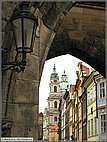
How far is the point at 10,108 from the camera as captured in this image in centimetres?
422

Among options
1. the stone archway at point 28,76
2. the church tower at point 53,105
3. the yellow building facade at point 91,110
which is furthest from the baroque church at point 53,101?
the stone archway at point 28,76

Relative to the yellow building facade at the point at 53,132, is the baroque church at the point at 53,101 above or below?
above

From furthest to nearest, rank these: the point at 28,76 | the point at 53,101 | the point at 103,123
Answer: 1. the point at 53,101
2. the point at 103,123
3. the point at 28,76

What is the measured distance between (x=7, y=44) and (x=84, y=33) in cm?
563

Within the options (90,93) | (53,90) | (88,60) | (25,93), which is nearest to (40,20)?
(25,93)

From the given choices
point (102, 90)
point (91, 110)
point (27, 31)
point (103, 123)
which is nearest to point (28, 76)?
point (27, 31)

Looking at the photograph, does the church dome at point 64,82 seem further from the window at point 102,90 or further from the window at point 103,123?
the window at point 103,123

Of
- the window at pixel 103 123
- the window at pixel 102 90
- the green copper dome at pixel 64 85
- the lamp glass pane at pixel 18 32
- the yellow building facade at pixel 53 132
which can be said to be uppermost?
the green copper dome at pixel 64 85

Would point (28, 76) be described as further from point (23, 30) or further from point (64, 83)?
point (64, 83)

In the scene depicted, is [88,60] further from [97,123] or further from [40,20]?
[97,123]

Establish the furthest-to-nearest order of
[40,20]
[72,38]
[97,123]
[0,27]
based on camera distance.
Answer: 1. [97,123]
2. [72,38]
3. [40,20]
4. [0,27]

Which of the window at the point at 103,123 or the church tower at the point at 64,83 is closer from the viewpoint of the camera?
the window at the point at 103,123

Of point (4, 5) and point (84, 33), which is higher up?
point (84, 33)

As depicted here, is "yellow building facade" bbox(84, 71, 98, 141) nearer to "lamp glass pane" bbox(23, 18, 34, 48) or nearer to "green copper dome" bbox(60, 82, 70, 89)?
"lamp glass pane" bbox(23, 18, 34, 48)
